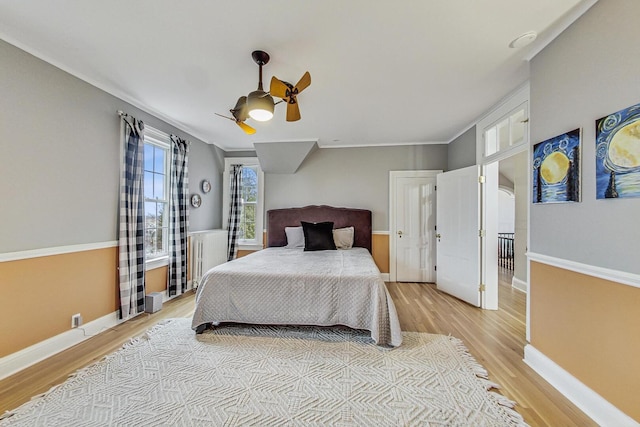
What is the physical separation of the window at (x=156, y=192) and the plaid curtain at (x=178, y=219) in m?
0.10

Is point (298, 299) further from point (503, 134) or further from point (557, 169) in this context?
point (503, 134)

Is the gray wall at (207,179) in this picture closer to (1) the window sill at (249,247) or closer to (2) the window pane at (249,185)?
(2) the window pane at (249,185)

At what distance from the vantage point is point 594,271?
151 centimetres

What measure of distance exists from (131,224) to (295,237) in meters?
2.31

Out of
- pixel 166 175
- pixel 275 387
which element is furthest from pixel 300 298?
pixel 166 175

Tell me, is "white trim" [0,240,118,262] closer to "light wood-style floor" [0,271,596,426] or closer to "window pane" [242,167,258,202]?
"light wood-style floor" [0,271,596,426]

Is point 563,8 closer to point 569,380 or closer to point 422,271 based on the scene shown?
point 569,380

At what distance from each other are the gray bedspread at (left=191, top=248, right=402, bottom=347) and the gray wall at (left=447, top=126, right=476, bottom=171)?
2.44 meters

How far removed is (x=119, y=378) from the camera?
1.81 metres

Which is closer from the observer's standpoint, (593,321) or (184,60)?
(593,321)

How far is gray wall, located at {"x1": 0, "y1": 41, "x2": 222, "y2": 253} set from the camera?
1893 millimetres

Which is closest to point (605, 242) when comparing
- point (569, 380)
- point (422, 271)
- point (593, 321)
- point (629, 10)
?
point (593, 321)

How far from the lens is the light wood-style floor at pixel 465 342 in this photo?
160 cm

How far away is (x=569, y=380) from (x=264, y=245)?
4232 mm
